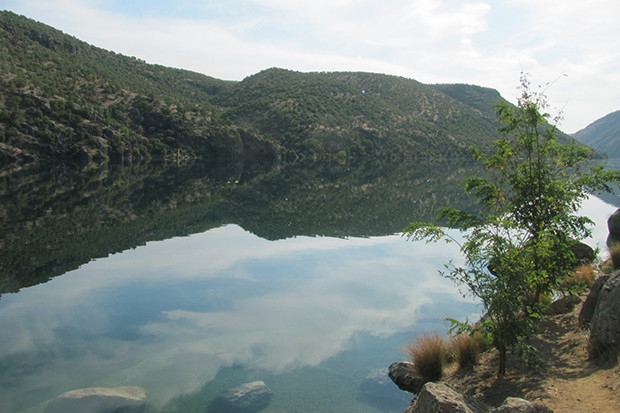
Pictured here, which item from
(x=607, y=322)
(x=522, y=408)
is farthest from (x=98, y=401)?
(x=607, y=322)

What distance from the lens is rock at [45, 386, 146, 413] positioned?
7.73 meters

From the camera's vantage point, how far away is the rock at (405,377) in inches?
344

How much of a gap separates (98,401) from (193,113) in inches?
3787

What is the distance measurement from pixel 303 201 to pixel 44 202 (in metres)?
17.4

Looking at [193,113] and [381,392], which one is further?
[193,113]

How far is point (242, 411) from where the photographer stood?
7.82 m

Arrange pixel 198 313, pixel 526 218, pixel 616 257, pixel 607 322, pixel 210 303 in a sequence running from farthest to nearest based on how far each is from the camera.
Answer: pixel 210 303 → pixel 198 313 → pixel 616 257 → pixel 526 218 → pixel 607 322

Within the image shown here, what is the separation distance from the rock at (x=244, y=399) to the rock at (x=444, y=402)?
3.00 metres

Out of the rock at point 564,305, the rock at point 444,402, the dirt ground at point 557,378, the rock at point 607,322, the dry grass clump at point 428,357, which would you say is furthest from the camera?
the rock at point 564,305

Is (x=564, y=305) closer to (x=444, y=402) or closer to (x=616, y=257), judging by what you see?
(x=616, y=257)

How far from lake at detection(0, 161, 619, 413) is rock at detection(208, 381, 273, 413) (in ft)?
0.59

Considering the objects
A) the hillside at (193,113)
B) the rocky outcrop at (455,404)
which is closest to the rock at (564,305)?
the rocky outcrop at (455,404)

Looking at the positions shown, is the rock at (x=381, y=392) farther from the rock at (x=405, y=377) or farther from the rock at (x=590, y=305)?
the rock at (x=590, y=305)

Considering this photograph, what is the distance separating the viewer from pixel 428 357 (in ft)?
28.9
